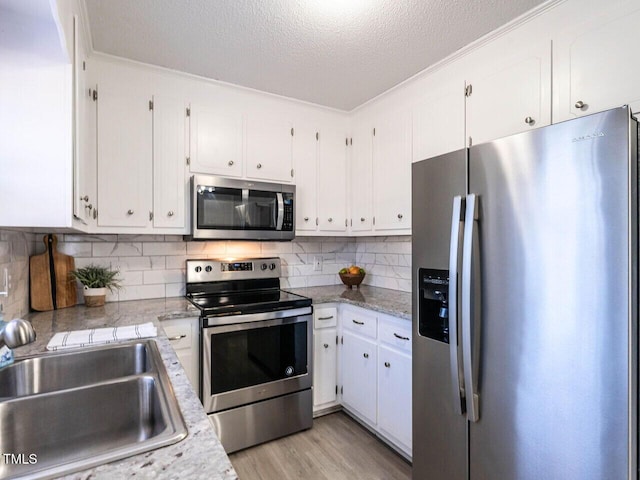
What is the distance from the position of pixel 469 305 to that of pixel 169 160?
2011 mm

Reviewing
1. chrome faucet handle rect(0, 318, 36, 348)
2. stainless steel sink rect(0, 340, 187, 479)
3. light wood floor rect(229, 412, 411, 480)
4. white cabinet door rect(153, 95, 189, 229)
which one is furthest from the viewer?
white cabinet door rect(153, 95, 189, 229)

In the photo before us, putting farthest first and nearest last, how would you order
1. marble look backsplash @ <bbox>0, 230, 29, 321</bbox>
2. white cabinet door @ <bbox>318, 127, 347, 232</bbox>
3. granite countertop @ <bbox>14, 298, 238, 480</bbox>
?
white cabinet door @ <bbox>318, 127, 347, 232</bbox> → marble look backsplash @ <bbox>0, 230, 29, 321</bbox> → granite countertop @ <bbox>14, 298, 238, 480</bbox>

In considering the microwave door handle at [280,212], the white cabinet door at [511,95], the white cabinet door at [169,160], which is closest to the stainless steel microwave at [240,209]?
the microwave door handle at [280,212]

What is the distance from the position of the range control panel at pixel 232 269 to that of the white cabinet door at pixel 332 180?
21.1 inches

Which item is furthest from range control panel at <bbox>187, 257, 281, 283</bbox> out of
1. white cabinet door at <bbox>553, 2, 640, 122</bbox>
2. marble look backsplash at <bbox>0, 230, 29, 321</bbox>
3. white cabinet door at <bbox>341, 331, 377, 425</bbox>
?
white cabinet door at <bbox>553, 2, 640, 122</bbox>

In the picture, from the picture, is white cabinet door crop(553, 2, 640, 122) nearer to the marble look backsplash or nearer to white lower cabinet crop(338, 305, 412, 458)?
white lower cabinet crop(338, 305, 412, 458)

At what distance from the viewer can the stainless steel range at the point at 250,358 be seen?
6.98 feet

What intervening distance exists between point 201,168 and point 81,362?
1.49 m

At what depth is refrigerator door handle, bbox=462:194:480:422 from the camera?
137 cm

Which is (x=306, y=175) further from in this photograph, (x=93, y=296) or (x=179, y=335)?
(x=93, y=296)

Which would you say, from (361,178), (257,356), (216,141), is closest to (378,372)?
(257,356)

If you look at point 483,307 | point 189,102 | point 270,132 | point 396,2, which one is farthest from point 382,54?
point 483,307

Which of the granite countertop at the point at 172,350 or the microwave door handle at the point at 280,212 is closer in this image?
the granite countertop at the point at 172,350

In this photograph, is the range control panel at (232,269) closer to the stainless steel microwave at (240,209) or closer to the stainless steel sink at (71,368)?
the stainless steel microwave at (240,209)
